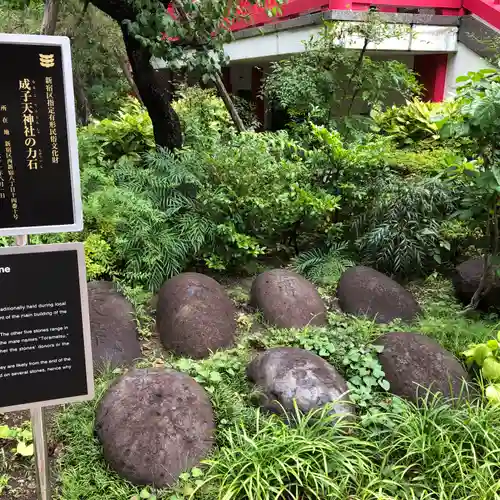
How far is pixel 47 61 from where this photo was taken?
7.04 ft

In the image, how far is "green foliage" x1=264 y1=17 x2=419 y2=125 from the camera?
6.11m

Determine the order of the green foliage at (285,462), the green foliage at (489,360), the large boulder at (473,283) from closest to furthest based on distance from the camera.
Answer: the green foliage at (285,462)
the green foliage at (489,360)
the large boulder at (473,283)

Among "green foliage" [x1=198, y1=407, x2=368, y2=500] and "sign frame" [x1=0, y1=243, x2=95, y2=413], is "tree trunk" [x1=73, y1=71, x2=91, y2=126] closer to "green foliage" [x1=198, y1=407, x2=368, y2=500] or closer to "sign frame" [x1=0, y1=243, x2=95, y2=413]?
"sign frame" [x1=0, y1=243, x2=95, y2=413]

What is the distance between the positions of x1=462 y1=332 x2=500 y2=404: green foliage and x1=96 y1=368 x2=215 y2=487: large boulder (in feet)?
5.83

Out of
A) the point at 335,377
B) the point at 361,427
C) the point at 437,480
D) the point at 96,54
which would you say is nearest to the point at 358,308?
the point at 335,377

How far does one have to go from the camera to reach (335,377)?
10.8 ft

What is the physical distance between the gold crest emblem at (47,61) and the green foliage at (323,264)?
10.9ft

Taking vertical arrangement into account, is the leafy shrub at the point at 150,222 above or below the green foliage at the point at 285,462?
above

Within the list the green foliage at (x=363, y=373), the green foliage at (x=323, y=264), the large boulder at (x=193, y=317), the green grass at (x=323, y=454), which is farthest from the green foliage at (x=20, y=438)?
the green foliage at (x=323, y=264)

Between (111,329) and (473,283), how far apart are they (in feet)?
10.5

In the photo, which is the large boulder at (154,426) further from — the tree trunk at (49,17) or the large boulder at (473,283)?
the tree trunk at (49,17)

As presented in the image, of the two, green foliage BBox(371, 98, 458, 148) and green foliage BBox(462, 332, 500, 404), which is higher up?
green foliage BBox(371, 98, 458, 148)

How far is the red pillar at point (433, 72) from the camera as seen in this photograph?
9641mm

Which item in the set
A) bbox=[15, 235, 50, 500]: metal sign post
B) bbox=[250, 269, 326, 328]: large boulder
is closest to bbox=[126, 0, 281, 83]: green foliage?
bbox=[250, 269, 326, 328]: large boulder
